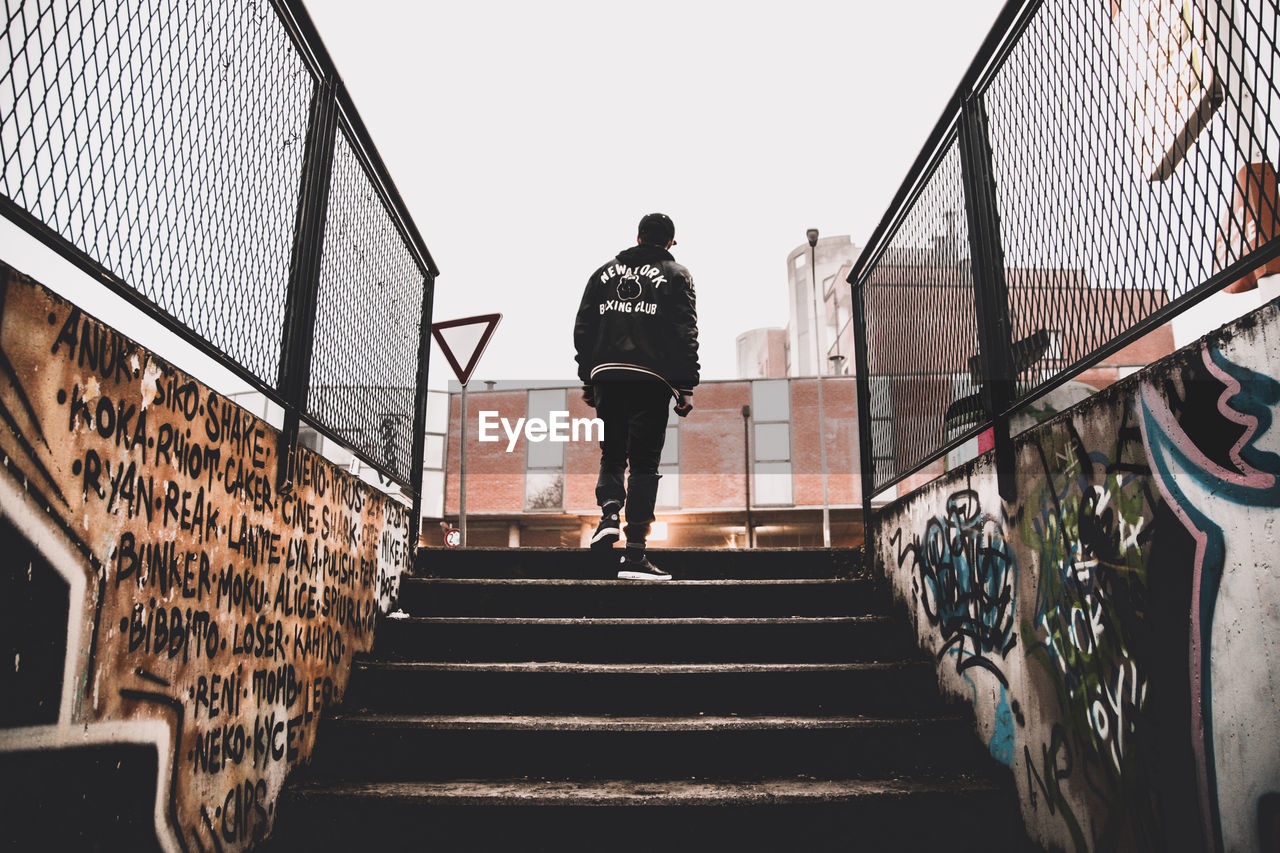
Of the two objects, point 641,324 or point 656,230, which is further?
point 656,230

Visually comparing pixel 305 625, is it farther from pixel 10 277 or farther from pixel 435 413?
pixel 435 413

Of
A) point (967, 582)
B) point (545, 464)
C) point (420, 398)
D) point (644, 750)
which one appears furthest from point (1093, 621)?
point (545, 464)

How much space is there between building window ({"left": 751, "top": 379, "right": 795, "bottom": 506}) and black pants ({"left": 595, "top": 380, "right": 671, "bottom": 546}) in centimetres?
1763

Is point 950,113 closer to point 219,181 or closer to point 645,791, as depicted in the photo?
point 219,181

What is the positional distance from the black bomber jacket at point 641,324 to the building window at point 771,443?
17.7 metres

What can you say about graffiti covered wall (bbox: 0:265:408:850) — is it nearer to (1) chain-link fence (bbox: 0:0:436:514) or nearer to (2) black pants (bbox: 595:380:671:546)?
(1) chain-link fence (bbox: 0:0:436:514)

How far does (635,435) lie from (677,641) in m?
1.09

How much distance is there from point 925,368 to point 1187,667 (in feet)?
6.59

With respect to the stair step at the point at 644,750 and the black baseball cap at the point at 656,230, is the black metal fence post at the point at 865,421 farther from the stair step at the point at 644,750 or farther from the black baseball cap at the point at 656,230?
the stair step at the point at 644,750

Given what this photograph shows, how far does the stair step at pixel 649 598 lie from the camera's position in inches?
130

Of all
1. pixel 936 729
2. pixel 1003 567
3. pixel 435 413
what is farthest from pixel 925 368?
pixel 435 413

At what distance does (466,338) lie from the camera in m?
6.06

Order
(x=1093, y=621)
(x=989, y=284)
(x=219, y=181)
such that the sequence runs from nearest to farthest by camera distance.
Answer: (x=1093, y=621) → (x=219, y=181) → (x=989, y=284)

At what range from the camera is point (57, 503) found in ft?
4.57
